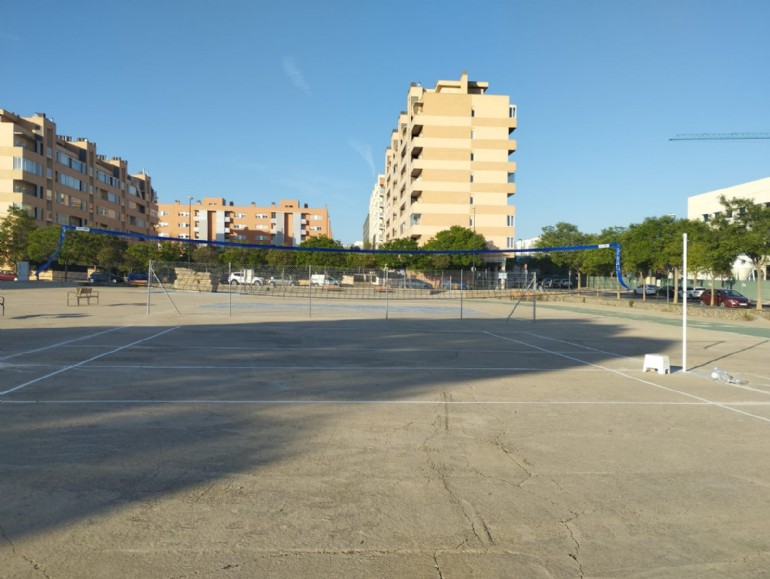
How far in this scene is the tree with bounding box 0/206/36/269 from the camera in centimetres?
6662

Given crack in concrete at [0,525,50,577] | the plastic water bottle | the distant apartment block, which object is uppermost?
the distant apartment block

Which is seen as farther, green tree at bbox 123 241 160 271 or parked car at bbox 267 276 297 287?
green tree at bbox 123 241 160 271

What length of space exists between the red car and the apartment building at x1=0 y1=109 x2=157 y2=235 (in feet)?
270

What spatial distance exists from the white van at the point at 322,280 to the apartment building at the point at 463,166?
159 ft

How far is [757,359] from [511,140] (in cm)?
7339

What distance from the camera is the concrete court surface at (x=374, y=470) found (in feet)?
12.6

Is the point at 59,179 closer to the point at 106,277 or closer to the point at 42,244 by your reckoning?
the point at 106,277

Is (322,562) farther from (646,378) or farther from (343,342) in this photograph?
(343,342)

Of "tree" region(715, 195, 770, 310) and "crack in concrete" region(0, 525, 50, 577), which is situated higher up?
"tree" region(715, 195, 770, 310)

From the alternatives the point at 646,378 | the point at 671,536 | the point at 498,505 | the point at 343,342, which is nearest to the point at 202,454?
the point at 498,505

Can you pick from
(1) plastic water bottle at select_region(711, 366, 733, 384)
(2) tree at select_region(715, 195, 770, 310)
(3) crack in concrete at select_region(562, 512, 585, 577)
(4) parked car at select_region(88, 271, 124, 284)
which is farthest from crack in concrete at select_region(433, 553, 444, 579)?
(4) parked car at select_region(88, 271, 124, 284)

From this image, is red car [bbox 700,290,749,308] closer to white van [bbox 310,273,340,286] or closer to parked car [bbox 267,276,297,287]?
white van [bbox 310,273,340,286]

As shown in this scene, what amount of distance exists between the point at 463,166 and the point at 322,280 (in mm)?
53440

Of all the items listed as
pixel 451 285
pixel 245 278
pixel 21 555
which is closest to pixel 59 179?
pixel 245 278
